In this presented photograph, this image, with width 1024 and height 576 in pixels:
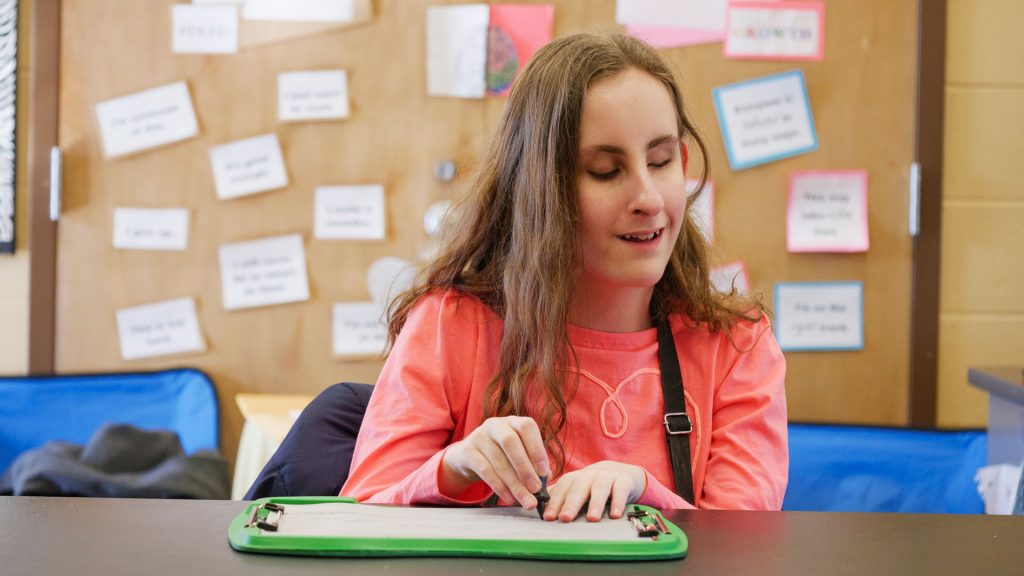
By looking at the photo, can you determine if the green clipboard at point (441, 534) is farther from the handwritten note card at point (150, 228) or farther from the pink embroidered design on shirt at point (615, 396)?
the handwritten note card at point (150, 228)

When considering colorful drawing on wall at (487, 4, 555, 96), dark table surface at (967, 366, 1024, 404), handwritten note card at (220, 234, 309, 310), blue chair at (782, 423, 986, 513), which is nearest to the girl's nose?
dark table surface at (967, 366, 1024, 404)

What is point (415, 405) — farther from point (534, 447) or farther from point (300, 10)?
point (300, 10)

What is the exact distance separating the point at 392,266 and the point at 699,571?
1.68m

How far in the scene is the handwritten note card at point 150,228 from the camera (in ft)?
7.16

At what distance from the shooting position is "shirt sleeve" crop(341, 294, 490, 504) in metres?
0.96

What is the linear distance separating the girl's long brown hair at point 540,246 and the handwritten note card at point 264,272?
1.02m

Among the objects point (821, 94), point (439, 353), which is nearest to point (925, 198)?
point (821, 94)

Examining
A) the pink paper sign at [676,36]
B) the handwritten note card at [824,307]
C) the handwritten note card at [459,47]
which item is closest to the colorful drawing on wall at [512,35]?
the handwritten note card at [459,47]

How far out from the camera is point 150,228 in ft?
7.16

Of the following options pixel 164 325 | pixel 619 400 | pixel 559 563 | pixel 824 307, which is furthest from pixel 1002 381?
pixel 164 325

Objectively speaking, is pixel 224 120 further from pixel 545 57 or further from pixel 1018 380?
pixel 1018 380

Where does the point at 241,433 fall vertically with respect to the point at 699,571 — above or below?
below

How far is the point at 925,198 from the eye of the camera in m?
2.14

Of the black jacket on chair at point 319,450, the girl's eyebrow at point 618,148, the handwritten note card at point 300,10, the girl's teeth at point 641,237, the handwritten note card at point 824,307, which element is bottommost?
the black jacket on chair at point 319,450
